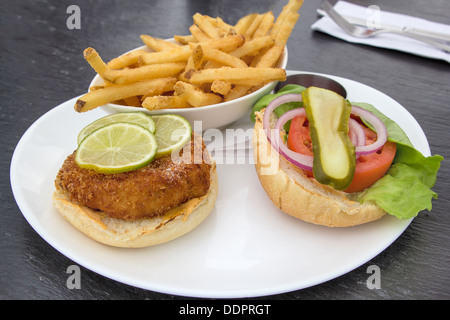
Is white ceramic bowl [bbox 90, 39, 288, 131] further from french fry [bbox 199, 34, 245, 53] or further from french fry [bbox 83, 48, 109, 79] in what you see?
french fry [bbox 199, 34, 245, 53]

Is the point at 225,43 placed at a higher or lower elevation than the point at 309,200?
higher

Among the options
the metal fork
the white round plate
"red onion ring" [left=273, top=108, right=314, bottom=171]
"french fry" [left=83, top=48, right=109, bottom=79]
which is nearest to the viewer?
the white round plate

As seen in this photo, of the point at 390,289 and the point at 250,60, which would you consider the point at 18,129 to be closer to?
the point at 250,60

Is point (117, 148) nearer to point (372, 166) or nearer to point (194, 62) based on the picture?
point (194, 62)

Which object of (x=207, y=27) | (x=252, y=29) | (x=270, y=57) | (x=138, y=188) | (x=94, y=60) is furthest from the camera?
(x=252, y=29)

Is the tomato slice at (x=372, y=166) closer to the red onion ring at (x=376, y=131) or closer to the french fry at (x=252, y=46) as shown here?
the red onion ring at (x=376, y=131)

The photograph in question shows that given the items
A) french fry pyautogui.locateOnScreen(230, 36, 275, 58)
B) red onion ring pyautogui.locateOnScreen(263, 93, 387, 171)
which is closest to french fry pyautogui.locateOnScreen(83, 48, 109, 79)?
french fry pyautogui.locateOnScreen(230, 36, 275, 58)

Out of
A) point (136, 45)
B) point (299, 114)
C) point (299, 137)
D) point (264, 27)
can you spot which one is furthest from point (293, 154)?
point (136, 45)

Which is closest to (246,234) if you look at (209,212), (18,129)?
(209,212)
